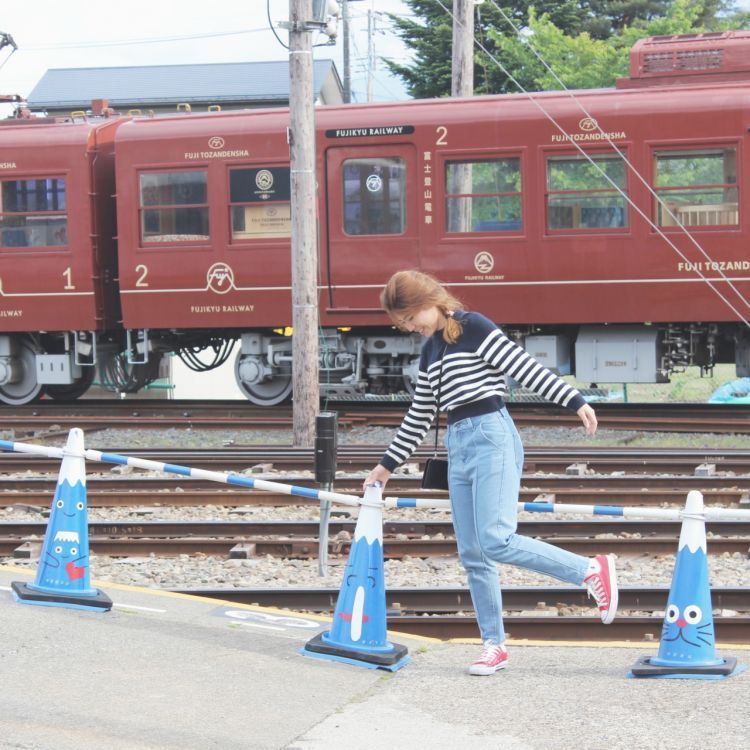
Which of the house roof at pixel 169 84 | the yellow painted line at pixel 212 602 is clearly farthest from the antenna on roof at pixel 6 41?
the house roof at pixel 169 84

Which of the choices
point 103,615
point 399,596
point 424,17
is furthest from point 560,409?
point 424,17

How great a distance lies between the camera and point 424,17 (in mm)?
37750

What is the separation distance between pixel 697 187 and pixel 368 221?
11.8ft

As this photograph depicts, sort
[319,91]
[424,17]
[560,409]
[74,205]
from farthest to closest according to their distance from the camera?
[319,91]
[424,17]
[74,205]
[560,409]

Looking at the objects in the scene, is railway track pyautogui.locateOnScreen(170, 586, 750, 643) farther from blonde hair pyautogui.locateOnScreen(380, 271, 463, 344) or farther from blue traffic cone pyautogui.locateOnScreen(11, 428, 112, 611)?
blonde hair pyautogui.locateOnScreen(380, 271, 463, 344)

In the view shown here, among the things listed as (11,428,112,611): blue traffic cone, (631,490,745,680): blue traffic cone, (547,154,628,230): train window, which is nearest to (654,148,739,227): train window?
(547,154,628,230): train window

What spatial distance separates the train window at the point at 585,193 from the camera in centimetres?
1373

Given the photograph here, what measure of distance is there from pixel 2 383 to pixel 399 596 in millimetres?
10421

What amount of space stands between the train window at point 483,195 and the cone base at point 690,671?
9156mm

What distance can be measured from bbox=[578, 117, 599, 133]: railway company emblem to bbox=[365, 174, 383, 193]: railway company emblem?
90.1 inches

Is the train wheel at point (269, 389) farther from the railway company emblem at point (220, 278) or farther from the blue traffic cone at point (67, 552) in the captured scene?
the blue traffic cone at point (67, 552)

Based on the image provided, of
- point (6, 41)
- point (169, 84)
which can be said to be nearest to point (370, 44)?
point (169, 84)

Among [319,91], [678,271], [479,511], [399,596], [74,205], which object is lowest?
[399,596]

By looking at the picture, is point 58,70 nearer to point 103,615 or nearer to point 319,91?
point 319,91
